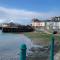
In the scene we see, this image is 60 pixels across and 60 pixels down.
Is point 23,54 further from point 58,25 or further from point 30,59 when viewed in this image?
point 58,25

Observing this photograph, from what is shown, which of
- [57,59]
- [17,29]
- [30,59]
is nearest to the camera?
[57,59]

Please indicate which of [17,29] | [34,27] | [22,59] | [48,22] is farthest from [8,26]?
[22,59]

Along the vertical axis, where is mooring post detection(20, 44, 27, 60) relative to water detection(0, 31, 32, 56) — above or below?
above

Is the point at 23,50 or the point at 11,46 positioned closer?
the point at 23,50

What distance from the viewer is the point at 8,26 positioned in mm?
33156

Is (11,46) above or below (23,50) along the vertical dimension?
below

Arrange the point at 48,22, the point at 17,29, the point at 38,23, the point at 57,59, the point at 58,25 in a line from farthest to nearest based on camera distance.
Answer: the point at 17,29 < the point at 58,25 < the point at 38,23 < the point at 48,22 < the point at 57,59

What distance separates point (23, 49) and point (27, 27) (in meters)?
25.8

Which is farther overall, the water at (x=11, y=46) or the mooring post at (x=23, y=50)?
the water at (x=11, y=46)

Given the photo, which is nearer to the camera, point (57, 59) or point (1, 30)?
point (57, 59)

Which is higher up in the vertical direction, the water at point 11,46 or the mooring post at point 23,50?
the mooring post at point 23,50

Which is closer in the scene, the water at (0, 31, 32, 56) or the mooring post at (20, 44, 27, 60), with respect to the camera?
the mooring post at (20, 44, 27, 60)

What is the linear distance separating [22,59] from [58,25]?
27718 millimetres

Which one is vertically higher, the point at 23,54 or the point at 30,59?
the point at 23,54
